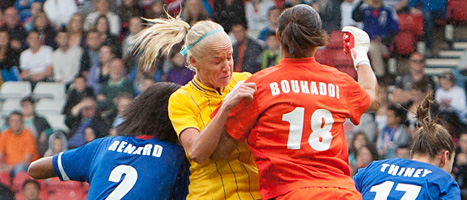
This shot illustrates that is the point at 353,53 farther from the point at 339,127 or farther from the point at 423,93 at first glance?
the point at 423,93

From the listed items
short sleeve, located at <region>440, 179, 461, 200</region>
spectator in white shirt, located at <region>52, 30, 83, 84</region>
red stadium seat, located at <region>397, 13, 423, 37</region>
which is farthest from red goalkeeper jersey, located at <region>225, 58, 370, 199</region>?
spectator in white shirt, located at <region>52, 30, 83, 84</region>

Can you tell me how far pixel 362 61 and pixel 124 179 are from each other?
4.59 feet

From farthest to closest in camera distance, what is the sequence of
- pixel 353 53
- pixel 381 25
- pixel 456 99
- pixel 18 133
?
pixel 18 133
pixel 381 25
pixel 456 99
pixel 353 53

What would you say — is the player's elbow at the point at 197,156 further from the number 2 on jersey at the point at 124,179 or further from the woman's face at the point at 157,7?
the woman's face at the point at 157,7

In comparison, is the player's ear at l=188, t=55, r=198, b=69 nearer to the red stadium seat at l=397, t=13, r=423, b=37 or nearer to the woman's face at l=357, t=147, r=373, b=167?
the woman's face at l=357, t=147, r=373, b=167

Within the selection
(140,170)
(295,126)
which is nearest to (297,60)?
(295,126)

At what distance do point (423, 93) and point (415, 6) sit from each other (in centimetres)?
119

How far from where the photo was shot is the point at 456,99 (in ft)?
23.7

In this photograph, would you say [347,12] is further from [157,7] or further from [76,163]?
[76,163]

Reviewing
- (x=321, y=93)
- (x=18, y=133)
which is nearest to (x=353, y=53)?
(x=321, y=93)

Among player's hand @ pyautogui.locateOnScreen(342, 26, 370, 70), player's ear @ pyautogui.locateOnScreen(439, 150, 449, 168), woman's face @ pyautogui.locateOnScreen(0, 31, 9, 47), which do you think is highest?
player's hand @ pyautogui.locateOnScreen(342, 26, 370, 70)

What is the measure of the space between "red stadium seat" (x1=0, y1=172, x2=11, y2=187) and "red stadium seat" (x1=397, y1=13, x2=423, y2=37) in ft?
16.3

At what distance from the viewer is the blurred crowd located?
7277 mm

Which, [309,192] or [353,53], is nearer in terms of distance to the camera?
[309,192]
